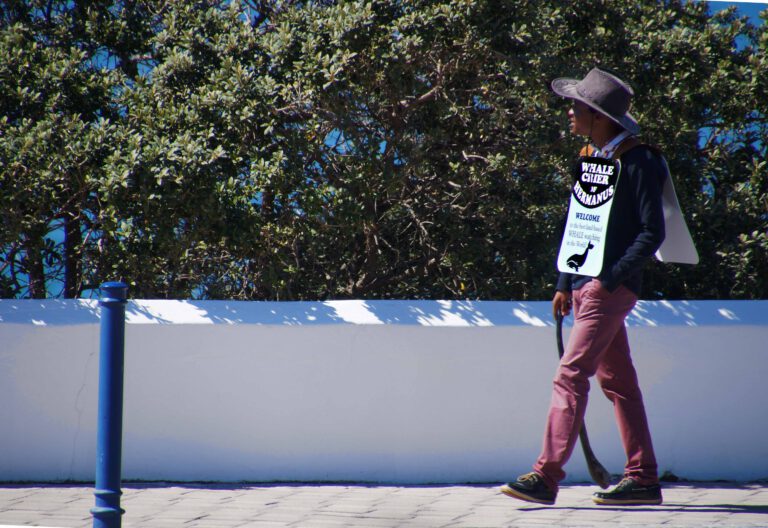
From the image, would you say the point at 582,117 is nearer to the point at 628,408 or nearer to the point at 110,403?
the point at 628,408

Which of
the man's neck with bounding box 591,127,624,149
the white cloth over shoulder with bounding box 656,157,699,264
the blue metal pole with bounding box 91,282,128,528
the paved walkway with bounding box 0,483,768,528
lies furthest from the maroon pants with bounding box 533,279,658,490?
the blue metal pole with bounding box 91,282,128,528

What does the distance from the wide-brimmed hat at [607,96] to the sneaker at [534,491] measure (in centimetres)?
176

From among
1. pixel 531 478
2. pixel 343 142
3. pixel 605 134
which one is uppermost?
pixel 343 142

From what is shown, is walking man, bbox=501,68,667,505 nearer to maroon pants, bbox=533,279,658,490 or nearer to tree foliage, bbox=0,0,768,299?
maroon pants, bbox=533,279,658,490

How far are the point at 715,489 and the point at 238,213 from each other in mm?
3231

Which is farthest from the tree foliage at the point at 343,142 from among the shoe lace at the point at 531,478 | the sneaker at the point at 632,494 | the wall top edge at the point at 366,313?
the sneaker at the point at 632,494

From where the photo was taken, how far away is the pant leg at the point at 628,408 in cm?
436

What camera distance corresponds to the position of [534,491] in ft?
13.8

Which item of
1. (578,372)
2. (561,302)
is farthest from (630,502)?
(561,302)

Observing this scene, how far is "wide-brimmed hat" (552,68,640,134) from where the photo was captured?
4.36 m

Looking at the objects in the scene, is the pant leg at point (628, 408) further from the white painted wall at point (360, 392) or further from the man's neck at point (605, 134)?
the man's neck at point (605, 134)

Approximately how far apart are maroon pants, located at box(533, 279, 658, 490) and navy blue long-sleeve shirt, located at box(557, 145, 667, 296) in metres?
0.10

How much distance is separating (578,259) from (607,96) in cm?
81

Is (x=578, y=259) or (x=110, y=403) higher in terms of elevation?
(x=578, y=259)
